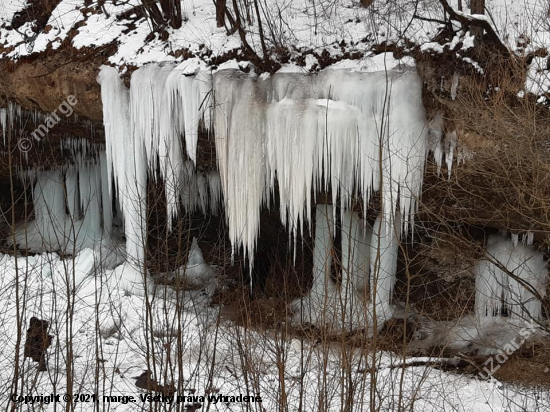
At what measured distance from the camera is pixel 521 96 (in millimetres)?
6836

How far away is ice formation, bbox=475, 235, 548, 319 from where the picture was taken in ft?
28.2

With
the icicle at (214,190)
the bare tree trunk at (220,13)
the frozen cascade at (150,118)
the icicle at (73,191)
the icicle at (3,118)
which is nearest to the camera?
the frozen cascade at (150,118)

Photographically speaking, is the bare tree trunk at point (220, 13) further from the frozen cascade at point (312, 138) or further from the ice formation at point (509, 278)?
the ice formation at point (509, 278)

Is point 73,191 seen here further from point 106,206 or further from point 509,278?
point 509,278

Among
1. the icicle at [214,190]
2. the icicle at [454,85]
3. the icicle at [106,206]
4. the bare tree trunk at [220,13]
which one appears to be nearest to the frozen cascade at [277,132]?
the icicle at [454,85]

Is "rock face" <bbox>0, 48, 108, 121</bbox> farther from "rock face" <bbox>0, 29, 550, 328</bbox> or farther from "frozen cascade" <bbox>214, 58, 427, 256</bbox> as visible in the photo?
"frozen cascade" <bbox>214, 58, 427, 256</bbox>

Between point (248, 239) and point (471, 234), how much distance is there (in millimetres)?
3173

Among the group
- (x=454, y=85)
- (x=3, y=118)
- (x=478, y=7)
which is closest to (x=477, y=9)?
(x=478, y=7)

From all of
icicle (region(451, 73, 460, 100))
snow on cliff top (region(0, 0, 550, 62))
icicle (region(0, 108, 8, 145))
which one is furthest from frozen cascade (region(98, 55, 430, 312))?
icicle (region(0, 108, 8, 145))

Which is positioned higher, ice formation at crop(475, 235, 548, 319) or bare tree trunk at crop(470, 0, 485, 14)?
bare tree trunk at crop(470, 0, 485, 14)

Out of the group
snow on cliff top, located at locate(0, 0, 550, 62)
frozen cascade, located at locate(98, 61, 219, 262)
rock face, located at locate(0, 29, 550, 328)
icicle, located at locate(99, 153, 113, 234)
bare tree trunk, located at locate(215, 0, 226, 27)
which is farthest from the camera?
icicle, located at locate(99, 153, 113, 234)

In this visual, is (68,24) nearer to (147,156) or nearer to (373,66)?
(147,156)

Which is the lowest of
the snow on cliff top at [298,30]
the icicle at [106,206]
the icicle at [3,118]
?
the icicle at [106,206]

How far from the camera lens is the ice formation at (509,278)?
8.61 meters
